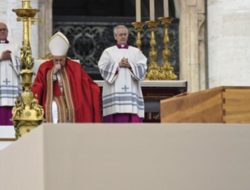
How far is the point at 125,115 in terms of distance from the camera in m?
10.2

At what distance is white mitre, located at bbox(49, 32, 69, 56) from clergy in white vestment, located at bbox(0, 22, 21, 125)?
0.72 metres

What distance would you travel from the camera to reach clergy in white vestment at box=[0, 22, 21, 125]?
377 inches

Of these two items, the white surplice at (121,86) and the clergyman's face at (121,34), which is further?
the clergyman's face at (121,34)

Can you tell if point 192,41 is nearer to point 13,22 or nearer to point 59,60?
point 13,22

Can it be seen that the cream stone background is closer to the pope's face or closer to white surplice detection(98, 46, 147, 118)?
white surplice detection(98, 46, 147, 118)

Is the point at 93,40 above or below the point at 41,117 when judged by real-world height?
above

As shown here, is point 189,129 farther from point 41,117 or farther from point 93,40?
point 93,40

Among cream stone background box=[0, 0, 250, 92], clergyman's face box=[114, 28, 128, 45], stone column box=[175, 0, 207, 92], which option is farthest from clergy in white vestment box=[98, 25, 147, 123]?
stone column box=[175, 0, 207, 92]

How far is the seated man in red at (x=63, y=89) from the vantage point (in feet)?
29.4

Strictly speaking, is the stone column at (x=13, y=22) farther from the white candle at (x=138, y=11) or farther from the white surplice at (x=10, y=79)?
the white surplice at (x=10, y=79)

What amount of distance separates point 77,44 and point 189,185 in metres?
11.9

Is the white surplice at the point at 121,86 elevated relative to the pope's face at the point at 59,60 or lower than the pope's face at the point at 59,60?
lower

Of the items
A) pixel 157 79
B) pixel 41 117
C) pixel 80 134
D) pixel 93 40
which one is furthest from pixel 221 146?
pixel 93 40

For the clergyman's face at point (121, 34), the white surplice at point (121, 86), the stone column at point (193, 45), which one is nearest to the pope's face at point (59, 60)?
the white surplice at point (121, 86)
